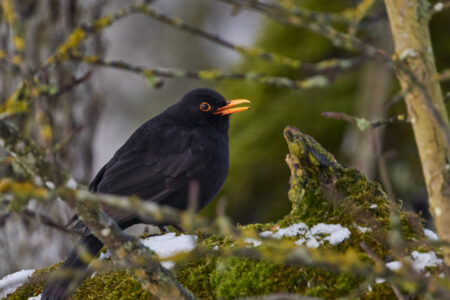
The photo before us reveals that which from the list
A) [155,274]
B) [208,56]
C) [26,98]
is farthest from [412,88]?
[208,56]

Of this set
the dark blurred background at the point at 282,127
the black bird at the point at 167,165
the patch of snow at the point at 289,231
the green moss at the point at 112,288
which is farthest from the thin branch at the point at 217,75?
the green moss at the point at 112,288

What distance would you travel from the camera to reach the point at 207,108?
4609 millimetres


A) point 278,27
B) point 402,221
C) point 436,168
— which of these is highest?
point 278,27

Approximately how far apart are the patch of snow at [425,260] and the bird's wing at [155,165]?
1.88 metres

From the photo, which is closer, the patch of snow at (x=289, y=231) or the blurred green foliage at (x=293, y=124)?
the patch of snow at (x=289, y=231)

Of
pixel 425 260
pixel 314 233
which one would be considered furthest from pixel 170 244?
pixel 425 260

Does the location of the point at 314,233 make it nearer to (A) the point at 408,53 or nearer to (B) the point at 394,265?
(B) the point at 394,265

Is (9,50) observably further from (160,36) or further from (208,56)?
(160,36)

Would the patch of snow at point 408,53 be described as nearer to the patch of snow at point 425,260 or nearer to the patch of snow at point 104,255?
the patch of snow at point 425,260

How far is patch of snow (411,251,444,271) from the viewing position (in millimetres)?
2469

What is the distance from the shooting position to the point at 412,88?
2.75m

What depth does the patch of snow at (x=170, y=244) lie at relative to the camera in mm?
2944

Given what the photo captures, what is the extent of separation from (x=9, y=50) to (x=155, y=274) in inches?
168

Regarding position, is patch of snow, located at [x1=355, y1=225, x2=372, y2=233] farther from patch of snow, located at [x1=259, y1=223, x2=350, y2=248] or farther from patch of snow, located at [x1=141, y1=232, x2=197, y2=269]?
patch of snow, located at [x1=141, y1=232, x2=197, y2=269]
